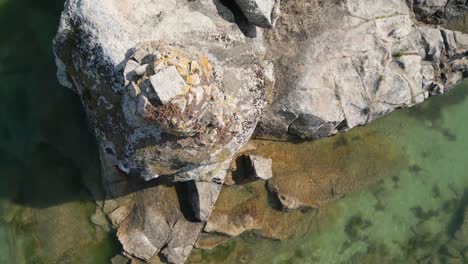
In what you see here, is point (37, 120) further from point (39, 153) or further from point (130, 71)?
point (130, 71)

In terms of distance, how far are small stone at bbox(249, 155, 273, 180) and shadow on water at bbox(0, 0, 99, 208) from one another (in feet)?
17.0

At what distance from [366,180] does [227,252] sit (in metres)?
5.89

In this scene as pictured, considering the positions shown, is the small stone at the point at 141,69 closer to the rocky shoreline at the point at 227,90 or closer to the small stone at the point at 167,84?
the rocky shoreline at the point at 227,90

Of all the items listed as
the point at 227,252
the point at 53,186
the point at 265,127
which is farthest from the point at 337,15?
the point at 53,186

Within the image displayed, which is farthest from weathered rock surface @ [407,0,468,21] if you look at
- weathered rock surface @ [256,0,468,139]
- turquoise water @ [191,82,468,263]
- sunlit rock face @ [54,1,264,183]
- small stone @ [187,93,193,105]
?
small stone @ [187,93,193,105]

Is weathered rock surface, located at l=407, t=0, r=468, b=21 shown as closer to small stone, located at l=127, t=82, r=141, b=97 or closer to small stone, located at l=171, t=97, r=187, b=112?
small stone, located at l=171, t=97, r=187, b=112

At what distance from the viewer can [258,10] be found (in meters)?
10.9

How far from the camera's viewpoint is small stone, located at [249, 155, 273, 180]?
1492cm

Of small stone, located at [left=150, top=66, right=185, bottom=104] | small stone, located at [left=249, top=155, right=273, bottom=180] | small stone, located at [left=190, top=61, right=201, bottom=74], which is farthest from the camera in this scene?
small stone, located at [left=249, top=155, right=273, bottom=180]

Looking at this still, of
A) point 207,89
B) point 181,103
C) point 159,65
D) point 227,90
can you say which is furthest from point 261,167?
point 159,65

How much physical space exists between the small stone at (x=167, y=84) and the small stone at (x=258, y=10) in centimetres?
339

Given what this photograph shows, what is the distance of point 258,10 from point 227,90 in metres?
2.06

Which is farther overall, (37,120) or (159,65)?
(37,120)

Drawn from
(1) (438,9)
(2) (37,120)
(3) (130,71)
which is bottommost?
(2) (37,120)
